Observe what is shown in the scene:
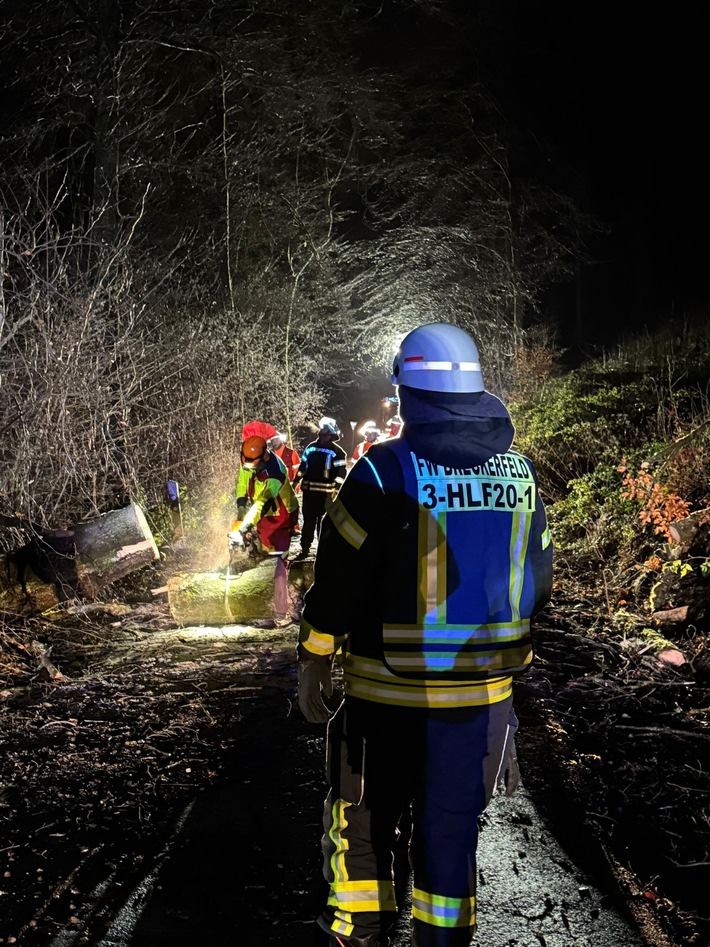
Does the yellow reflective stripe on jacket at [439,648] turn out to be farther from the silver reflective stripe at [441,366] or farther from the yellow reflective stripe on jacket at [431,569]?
the silver reflective stripe at [441,366]

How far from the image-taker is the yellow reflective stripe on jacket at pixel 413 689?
2.12 m

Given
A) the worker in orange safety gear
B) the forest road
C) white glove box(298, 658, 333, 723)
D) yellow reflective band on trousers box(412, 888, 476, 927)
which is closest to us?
yellow reflective band on trousers box(412, 888, 476, 927)

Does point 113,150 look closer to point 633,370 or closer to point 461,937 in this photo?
point 633,370

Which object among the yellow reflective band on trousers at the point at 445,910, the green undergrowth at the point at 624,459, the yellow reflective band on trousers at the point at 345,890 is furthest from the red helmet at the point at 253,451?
the yellow reflective band on trousers at the point at 445,910

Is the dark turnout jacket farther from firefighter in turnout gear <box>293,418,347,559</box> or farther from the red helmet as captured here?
firefighter in turnout gear <box>293,418,347,559</box>

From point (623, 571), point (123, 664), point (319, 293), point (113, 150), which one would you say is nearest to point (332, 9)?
point (113, 150)

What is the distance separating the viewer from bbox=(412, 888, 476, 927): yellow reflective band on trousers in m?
2.10

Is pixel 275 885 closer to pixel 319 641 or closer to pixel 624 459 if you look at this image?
pixel 319 641

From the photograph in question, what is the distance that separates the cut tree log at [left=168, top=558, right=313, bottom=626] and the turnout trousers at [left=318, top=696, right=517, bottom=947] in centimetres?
485

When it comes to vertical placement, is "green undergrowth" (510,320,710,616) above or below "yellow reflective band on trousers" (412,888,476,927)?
above

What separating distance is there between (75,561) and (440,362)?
20.5ft

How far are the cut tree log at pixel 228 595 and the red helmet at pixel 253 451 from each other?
134 centimetres

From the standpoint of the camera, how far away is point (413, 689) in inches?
83.7

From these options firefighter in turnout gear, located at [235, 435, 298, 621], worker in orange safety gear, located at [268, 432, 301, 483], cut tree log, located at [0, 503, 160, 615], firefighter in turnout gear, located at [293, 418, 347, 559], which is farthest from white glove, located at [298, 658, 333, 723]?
firefighter in turnout gear, located at [293, 418, 347, 559]
